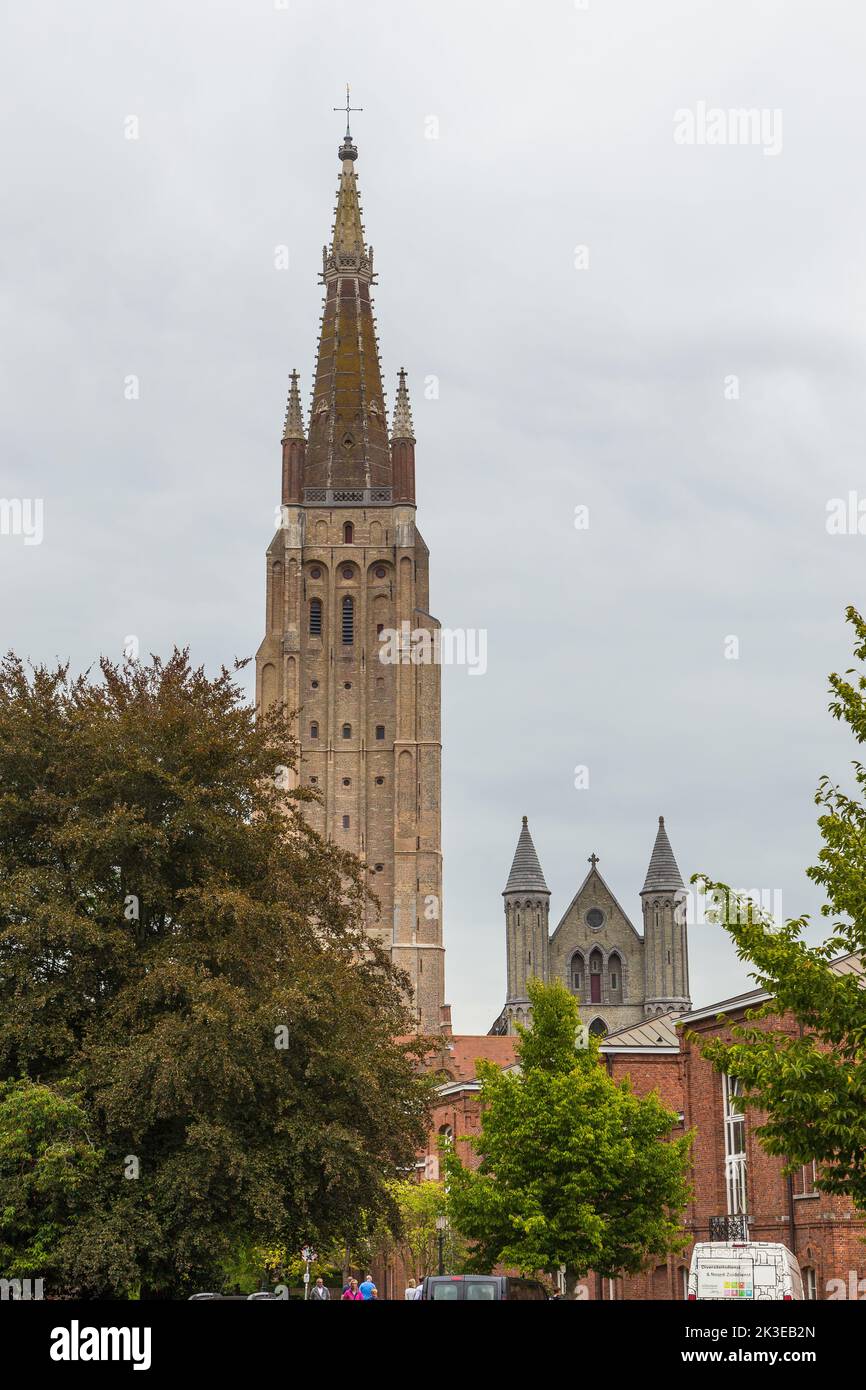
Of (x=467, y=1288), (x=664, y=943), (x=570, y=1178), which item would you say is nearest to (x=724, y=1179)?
(x=570, y=1178)

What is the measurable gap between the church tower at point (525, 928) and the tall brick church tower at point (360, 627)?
16.0 meters

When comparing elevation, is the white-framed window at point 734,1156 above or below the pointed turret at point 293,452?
below

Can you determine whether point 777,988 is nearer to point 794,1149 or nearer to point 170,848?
point 794,1149

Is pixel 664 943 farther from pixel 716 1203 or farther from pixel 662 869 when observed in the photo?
pixel 716 1203

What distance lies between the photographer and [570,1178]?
38.6 m

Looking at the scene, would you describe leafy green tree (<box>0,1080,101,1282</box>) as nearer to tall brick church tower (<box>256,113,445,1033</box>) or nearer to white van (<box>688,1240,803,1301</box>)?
white van (<box>688,1240,803,1301</box>)

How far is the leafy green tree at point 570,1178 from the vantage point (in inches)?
1506

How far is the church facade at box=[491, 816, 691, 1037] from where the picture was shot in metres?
123

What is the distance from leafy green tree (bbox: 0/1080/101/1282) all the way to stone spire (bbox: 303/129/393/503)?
94017 mm

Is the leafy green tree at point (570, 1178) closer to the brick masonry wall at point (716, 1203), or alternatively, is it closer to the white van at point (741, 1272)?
the brick masonry wall at point (716, 1203)

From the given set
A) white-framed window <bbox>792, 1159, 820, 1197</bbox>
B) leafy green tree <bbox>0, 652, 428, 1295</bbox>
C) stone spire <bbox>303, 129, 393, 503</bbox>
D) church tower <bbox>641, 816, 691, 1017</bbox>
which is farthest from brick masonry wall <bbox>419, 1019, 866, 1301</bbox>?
stone spire <bbox>303, 129, 393, 503</bbox>

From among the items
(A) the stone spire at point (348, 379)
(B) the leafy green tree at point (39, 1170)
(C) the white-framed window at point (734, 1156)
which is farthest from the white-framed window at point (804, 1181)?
(A) the stone spire at point (348, 379)

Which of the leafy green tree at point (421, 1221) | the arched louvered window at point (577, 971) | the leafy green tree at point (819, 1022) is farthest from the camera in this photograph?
the arched louvered window at point (577, 971)
